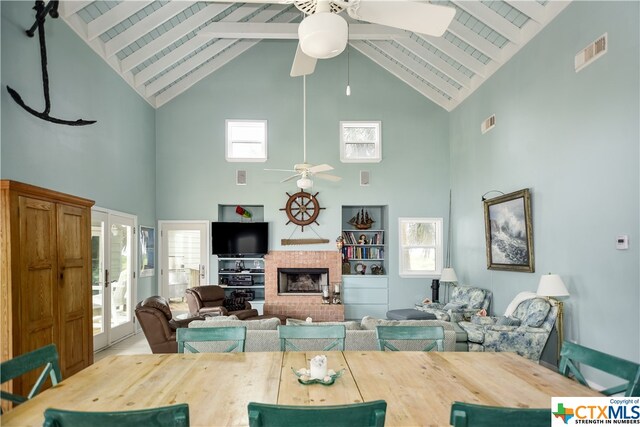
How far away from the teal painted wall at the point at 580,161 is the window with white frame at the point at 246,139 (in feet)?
14.3

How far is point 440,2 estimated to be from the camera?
21.3ft

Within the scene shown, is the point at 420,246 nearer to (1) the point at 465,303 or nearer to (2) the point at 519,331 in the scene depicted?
(1) the point at 465,303

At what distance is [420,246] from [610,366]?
6765mm

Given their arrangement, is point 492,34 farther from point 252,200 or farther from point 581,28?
point 252,200

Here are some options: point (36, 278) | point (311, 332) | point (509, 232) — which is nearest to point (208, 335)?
point (311, 332)

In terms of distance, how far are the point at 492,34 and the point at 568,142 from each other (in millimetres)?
2404

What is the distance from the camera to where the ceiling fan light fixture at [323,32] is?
221cm

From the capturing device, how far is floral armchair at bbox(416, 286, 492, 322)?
22.2ft

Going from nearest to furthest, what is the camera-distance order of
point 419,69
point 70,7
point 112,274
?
point 70,7 → point 112,274 → point 419,69

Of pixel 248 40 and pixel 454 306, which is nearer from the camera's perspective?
pixel 454 306

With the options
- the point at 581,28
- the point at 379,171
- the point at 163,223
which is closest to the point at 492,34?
the point at 581,28

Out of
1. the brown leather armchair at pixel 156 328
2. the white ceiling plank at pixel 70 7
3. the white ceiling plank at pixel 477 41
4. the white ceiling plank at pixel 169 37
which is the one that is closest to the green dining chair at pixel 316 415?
the brown leather armchair at pixel 156 328

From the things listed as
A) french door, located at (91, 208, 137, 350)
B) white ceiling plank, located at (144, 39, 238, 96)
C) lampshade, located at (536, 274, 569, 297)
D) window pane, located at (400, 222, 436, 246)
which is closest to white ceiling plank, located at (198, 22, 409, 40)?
white ceiling plank, located at (144, 39, 238, 96)

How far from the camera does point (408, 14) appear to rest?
2.38 metres
